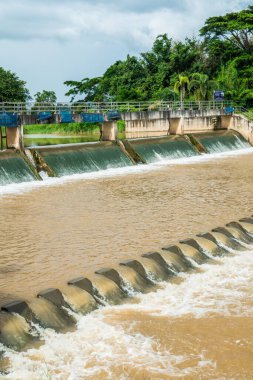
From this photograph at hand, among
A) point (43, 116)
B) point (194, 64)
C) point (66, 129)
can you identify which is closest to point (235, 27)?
point (194, 64)

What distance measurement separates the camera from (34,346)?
20.6ft

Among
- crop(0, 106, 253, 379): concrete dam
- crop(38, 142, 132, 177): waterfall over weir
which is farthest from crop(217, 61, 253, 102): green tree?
crop(0, 106, 253, 379): concrete dam

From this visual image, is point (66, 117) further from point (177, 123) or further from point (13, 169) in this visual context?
point (177, 123)

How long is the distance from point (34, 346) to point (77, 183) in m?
13.4

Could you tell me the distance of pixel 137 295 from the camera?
7.90 metres

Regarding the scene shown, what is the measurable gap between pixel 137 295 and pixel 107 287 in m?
0.50

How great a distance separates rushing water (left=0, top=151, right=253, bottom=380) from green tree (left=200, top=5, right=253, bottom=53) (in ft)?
112

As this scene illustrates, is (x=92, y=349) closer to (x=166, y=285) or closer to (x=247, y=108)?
(x=166, y=285)

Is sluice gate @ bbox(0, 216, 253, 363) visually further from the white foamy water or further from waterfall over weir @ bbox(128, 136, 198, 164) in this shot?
waterfall over weir @ bbox(128, 136, 198, 164)

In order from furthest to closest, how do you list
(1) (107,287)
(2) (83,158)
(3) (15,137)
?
(2) (83,158), (3) (15,137), (1) (107,287)

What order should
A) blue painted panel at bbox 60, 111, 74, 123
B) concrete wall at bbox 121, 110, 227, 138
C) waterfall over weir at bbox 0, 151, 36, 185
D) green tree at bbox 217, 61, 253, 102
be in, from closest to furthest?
waterfall over weir at bbox 0, 151, 36, 185, blue painted panel at bbox 60, 111, 74, 123, concrete wall at bbox 121, 110, 227, 138, green tree at bbox 217, 61, 253, 102

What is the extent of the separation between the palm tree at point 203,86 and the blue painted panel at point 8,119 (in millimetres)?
24302

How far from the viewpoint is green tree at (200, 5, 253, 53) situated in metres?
47.9

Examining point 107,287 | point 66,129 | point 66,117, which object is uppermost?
point 66,117
